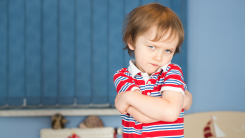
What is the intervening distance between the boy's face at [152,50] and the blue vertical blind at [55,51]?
4.17 feet

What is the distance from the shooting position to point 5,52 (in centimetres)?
189

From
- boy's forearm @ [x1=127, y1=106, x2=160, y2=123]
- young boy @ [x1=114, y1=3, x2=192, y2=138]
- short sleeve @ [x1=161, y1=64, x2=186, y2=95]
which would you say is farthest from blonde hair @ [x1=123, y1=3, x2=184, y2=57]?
boy's forearm @ [x1=127, y1=106, x2=160, y2=123]

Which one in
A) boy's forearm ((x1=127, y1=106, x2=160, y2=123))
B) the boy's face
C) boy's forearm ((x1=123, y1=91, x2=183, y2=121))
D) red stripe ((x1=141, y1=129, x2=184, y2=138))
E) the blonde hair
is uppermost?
the blonde hair

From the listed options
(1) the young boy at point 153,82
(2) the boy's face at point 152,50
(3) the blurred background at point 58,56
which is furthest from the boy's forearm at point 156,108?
(3) the blurred background at point 58,56

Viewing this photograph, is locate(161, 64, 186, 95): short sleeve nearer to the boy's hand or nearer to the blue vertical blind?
the boy's hand

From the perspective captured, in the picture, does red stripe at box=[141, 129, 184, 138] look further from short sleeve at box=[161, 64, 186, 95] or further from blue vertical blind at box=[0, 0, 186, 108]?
blue vertical blind at box=[0, 0, 186, 108]

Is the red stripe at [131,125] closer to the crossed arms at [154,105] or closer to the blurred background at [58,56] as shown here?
the crossed arms at [154,105]

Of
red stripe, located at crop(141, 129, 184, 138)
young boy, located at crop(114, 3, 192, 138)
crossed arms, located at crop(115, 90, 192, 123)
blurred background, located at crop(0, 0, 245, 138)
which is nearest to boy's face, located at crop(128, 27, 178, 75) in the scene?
young boy, located at crop(114, 3, 192, 138)

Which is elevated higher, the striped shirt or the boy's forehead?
the boy's forehead

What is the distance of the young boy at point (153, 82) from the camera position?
57cm

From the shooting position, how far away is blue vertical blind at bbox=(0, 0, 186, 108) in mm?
1882

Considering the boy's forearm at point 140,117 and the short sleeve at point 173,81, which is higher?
the short sleeve at point 173,81

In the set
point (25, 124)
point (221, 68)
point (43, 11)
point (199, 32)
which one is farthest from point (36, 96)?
point (221, 68)

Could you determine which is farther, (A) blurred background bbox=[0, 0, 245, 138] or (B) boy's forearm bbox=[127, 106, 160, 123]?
(A) blurred background bbox=[0, 0, 245, 138]
